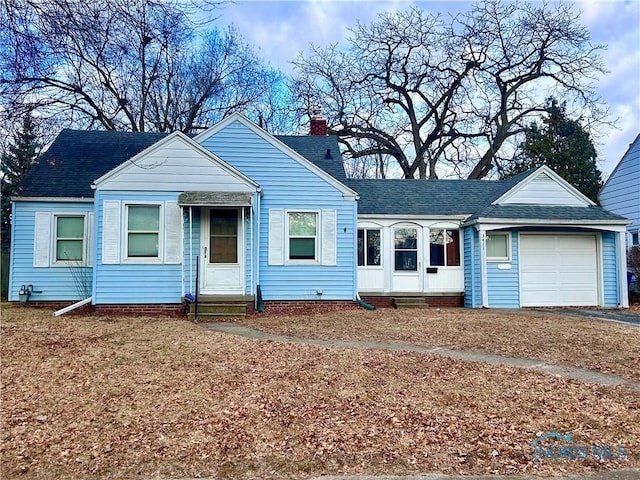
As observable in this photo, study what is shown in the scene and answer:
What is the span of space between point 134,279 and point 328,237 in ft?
17.1

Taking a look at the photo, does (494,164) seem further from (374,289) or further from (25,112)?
(25,112)

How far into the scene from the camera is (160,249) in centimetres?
1141

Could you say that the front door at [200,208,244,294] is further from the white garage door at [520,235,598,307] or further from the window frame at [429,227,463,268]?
the white garage door at [520,235,598,307]

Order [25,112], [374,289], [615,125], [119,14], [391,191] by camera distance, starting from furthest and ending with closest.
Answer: [615,125], [391,191], [374,289], [25,112], [119,14]

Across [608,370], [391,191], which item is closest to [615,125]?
[391,191]

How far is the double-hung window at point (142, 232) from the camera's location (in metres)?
11.4

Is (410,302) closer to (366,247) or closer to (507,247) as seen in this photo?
(366,247)

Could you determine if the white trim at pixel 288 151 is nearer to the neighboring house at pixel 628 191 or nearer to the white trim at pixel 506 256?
the white trim at pixel 506 256

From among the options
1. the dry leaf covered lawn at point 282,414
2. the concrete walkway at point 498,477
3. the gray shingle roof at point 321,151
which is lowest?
the concrete walkway at point 498,477

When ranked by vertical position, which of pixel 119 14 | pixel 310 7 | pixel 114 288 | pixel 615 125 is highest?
pixel 615 125

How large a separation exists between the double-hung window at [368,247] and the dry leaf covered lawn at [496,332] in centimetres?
239

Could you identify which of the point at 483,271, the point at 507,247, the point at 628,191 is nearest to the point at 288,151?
the point at 483,271

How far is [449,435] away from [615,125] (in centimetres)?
2659

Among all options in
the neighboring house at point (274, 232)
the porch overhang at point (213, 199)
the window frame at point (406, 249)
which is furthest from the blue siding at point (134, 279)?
the window frame at point (406, 249)
